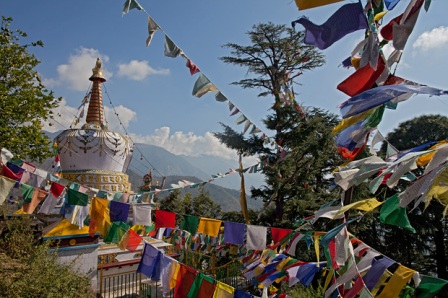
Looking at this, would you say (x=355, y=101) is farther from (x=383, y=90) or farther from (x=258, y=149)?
(x=258, y=149)

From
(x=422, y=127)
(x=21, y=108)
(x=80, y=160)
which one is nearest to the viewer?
(x=21, y=108)

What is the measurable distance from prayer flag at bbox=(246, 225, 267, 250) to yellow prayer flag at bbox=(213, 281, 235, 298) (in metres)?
1.53

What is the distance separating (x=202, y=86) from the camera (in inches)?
265

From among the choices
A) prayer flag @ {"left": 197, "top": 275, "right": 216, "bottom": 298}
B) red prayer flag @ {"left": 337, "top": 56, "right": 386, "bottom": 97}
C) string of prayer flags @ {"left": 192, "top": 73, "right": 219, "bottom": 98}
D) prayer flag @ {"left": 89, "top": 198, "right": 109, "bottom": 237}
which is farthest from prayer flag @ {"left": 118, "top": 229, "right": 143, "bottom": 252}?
red prayer flag @ {"left": 337, "top": 56, "right": 386, "bottom": 97}

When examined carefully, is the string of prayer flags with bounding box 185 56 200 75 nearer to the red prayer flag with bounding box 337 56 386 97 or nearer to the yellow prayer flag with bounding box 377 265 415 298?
the red prayer flag with bounding box 337 56 386 97

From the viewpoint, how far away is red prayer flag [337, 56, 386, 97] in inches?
130

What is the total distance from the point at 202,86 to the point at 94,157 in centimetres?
1464

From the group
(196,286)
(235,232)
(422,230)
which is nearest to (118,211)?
(196,286)

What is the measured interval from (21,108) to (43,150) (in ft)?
6.26

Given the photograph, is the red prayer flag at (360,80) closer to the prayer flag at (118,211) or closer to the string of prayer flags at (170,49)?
the string of prayer flags at (170,49)

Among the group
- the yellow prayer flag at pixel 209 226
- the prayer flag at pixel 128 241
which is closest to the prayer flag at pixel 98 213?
the prayer flag at pixel 128 241

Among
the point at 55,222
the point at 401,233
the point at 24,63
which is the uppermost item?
the point at 24,63

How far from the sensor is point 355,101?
2.90 metres

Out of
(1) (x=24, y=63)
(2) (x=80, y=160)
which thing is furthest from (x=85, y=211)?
(2) (x=80, y=160)
